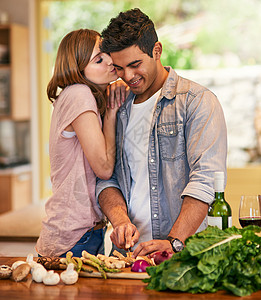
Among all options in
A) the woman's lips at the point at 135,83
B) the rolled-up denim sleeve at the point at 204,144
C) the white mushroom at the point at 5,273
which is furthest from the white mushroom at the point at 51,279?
the woman's lips at the point at 135,83

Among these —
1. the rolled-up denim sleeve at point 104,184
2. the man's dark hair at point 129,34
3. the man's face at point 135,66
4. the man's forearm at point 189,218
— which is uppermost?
the man's dark hair at point 129,34

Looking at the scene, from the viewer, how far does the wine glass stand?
5.78ft

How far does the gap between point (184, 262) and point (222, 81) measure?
497 centimetres

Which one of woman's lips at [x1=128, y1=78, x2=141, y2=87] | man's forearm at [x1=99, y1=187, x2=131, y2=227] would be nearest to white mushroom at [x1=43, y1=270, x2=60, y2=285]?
man's forearm at [x1=99, y1=187, x2=131, y2=227]

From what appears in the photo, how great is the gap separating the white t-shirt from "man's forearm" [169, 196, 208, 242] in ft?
0.82

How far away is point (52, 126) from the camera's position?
2.07m

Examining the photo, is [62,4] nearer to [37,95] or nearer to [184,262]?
[37,95]

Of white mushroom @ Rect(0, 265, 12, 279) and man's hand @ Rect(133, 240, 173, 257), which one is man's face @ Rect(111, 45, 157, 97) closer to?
man's hand @ Rect(133, 240, 173, 257)

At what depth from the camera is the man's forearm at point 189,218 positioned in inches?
71.4

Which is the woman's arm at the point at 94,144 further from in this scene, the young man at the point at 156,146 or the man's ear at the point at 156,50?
the man's ear at the point at 156,50

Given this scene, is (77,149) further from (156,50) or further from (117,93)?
(156,50)

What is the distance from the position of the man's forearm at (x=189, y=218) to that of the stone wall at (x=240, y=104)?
4385 mm

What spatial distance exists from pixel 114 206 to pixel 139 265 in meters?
0.48

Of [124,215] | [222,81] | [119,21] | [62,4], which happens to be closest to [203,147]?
[124,215]
